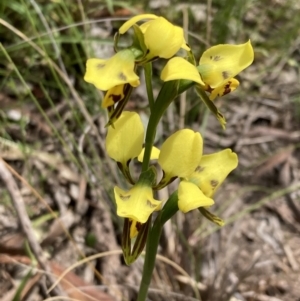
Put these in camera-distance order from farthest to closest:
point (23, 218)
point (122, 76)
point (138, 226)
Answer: point (23, 218) < point (138, 226) < point (122, 76)

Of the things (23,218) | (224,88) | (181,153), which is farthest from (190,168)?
(23,218)

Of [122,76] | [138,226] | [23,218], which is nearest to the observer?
[122,76]

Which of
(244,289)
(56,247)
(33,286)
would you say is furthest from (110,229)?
(244,289)

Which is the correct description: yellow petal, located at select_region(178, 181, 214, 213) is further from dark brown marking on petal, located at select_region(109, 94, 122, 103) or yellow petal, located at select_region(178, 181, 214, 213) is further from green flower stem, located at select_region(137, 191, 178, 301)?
dark brown marking on petal, located at select_region(109, 94, 122, 103)

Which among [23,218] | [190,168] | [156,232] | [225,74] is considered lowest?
[23,218]

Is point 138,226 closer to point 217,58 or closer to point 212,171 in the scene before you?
point 212,171

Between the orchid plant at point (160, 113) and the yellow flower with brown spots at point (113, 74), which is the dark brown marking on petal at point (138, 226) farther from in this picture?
the yellow flower with brown spots at point (113, 74)

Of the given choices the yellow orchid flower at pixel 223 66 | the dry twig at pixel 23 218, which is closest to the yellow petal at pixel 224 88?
the yellow orchid flower at pixel 223 66
